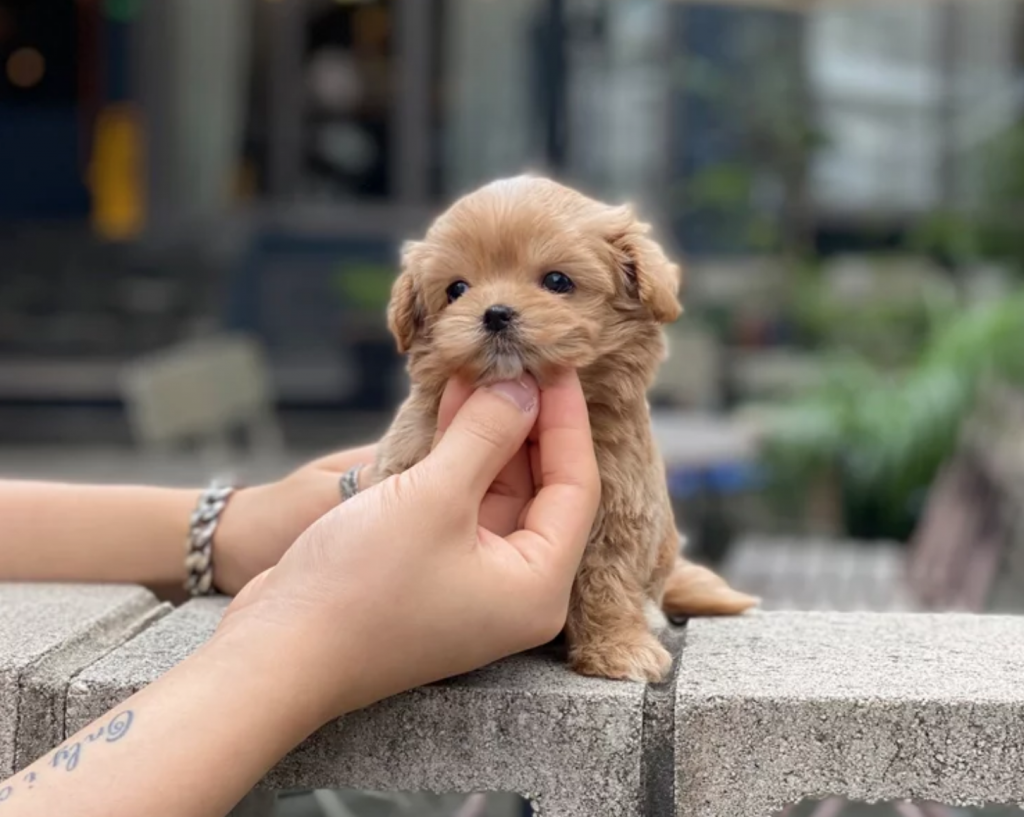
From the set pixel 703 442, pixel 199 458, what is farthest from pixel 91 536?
pixel 199 458

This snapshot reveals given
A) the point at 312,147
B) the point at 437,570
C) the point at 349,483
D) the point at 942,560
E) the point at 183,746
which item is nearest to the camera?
the point at 183,746

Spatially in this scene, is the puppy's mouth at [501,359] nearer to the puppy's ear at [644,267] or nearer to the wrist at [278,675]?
the puppy's ear at [644,267]

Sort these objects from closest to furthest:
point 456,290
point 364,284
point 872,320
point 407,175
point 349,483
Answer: point 456,290 < point 349,483 < point 872,320 < point 364,284 < point 407,175

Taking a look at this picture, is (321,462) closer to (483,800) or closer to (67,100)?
(483,800)

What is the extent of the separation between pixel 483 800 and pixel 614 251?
0.71 metres

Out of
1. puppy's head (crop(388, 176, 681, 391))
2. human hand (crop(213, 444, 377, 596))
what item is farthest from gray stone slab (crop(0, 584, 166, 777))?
puppy's head (crop(388, 176, 681, 391))

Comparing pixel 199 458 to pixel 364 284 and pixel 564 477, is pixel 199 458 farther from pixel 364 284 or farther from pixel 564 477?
pixel 564 477

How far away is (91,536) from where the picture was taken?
1986mm

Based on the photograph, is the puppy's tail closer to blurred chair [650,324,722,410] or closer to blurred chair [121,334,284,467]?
blurred chair [121,334,284,467]

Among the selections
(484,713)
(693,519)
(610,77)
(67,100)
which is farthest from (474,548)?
(67,100)

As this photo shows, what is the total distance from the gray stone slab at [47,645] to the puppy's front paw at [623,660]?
573 millimetres

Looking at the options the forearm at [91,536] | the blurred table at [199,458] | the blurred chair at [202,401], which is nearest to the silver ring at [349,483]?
the forearm at [91,536]

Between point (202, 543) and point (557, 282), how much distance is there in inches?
27.8

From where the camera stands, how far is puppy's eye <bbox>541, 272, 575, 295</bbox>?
1598 millimetres
